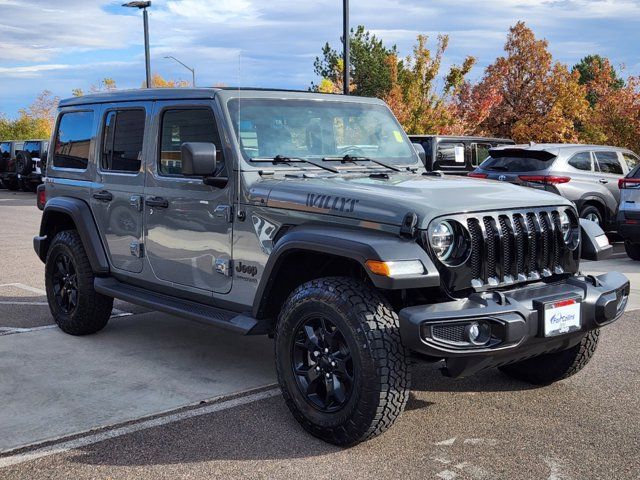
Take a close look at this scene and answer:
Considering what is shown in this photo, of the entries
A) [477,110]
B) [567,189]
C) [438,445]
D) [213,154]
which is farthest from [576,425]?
[477,110]

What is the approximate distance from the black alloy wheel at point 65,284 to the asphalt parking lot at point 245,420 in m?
0.30

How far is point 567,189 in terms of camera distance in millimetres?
11992

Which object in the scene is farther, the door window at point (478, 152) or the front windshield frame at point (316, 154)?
the door window at point (478, 152)

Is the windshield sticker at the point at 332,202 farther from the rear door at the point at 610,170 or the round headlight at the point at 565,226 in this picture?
the rear door at the point at 610,170

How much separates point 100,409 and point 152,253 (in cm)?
130

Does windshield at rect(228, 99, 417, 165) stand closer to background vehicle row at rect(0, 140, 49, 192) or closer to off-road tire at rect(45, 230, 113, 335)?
off-road tire at rect(45, 230, 113, 335)

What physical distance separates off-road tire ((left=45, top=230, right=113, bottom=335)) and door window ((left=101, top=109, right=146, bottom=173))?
71cm

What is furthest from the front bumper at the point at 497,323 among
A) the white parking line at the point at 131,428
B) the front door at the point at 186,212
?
the front door at the point at 186,212

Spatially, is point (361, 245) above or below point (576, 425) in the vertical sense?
above

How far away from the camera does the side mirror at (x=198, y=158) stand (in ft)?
14.8

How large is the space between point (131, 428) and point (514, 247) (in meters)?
2.32

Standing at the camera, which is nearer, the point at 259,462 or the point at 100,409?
the point at 259,462

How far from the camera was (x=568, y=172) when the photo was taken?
39.5 ft

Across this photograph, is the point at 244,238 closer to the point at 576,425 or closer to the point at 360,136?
the point at 360,136
